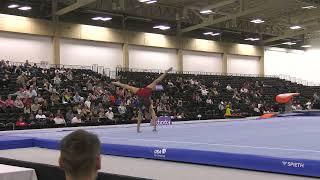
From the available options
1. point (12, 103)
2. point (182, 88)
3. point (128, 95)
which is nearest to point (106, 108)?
point (128, 95)

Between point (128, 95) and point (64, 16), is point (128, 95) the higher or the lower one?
the lower one

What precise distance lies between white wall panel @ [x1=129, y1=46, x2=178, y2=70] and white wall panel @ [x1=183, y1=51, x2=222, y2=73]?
1.00 meters

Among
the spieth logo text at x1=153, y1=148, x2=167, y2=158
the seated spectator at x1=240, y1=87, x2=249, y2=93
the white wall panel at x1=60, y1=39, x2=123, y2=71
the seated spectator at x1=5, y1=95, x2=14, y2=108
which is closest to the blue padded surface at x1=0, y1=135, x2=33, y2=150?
the spieth logo text at x1=153, y1=148, x2=167, y2=158

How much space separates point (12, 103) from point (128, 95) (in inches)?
236

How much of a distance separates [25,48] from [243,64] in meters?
17.7

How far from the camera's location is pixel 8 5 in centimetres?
2214

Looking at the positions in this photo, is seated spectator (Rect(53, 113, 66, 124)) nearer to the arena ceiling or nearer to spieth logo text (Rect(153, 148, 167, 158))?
spieth logo text (Rect(153, 148, 167, 158))

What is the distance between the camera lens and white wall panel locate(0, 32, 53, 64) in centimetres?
2208

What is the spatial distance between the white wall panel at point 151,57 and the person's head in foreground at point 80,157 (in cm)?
2556

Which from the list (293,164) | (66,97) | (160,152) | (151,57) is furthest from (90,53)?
(293,164)

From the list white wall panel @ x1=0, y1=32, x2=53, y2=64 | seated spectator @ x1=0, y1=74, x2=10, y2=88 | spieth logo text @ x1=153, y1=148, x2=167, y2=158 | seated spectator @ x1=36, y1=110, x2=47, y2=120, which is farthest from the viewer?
white wall panel @ x1=0, y1=32, x2=53, y2=64

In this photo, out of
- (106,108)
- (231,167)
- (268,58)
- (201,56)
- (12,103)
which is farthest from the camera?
(268,58)

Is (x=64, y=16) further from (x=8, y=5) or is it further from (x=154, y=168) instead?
(x=154, y=168)

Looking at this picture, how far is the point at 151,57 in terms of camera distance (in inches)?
1124
